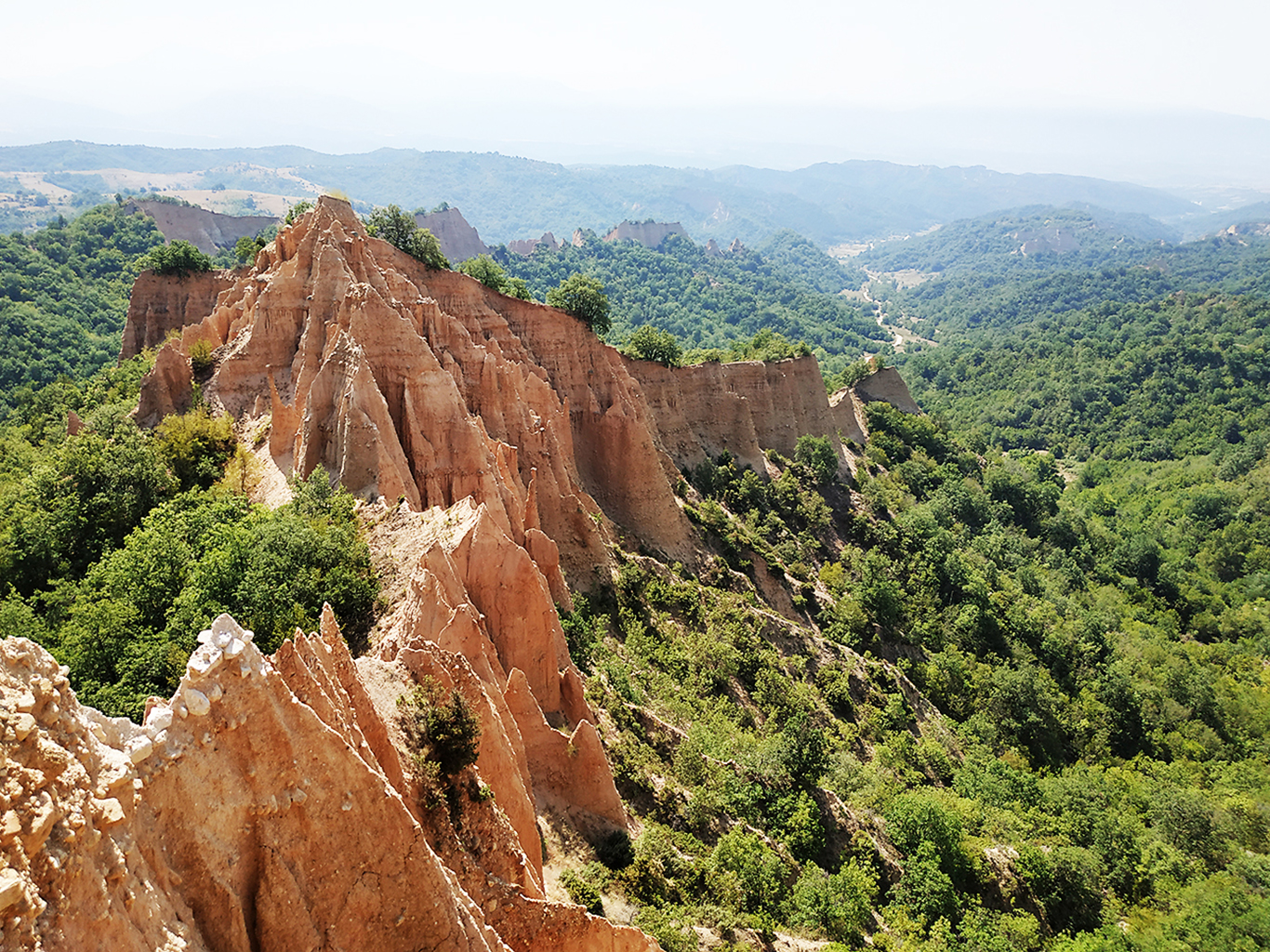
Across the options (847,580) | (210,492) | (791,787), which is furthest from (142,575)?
(847,580)

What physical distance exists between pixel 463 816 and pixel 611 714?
14.7 metres

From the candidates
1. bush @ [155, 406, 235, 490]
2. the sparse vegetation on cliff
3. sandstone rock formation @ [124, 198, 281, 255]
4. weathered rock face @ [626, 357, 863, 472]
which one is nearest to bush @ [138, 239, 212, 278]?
the sparse vegetation on cliff

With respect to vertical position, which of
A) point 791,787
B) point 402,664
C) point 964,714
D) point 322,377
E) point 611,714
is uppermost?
point 322,377

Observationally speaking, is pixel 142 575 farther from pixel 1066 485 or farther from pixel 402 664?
pixel 1066 485

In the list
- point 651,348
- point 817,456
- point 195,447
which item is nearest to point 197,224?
point 651,348

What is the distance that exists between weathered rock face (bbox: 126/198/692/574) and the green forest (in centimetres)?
334

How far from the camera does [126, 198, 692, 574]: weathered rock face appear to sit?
31.1 m

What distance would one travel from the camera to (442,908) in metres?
11.6

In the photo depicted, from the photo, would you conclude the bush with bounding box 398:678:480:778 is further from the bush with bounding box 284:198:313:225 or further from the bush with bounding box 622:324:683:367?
the bush with bounding box 284:198:313:225

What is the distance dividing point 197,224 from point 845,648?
14801 centimetres

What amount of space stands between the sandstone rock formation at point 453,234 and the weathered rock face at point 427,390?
13781 centimetres

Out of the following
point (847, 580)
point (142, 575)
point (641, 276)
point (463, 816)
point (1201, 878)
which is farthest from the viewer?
point (641, 276)

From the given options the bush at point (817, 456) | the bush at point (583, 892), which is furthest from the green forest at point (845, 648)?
the bush at point (583, 892)

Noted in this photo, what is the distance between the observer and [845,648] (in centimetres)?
5038
